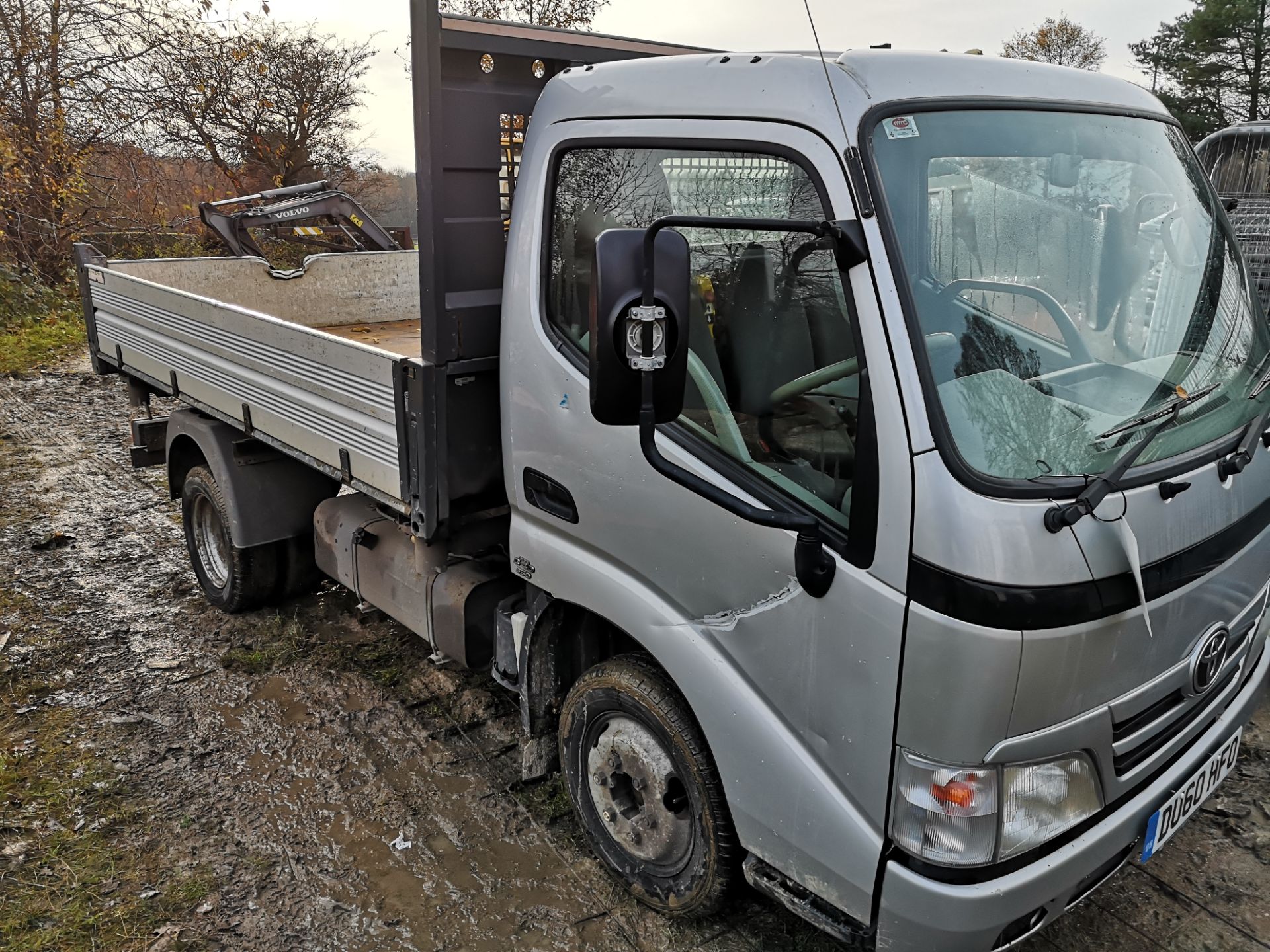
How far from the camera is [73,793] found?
145 inches

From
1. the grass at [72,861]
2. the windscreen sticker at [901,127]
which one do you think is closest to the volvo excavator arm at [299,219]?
the grass at [72,861]

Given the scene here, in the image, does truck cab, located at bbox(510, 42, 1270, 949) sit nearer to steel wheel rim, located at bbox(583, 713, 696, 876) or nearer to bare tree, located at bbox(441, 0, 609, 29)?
steel wheel rim, located at bbox(583, 713, 696, 876)

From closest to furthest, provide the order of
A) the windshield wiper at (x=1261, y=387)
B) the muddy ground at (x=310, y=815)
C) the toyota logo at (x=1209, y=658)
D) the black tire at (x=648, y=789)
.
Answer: the toyota logo at (x=1209, y=658) < the windshield wiper at (x=1261, y=387) < the black tire at (x=648, y=789) < the muddy ground at (x=310, y=815)

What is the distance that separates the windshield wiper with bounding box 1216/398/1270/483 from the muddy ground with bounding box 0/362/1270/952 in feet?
5.06

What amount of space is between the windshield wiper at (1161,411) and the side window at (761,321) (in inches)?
23.5

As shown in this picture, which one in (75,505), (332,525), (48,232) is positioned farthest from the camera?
(48,232)

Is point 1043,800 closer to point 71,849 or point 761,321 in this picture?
point 761,321

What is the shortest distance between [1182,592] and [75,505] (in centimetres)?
710

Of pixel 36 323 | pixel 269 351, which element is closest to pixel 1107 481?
pixel 269 351

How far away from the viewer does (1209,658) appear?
2406 mm

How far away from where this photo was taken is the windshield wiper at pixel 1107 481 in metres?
1.91

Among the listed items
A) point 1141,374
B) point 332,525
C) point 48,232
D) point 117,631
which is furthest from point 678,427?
point 48,232

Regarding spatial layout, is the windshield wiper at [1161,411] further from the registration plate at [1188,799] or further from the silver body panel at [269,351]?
the silver body panel at [269,351]

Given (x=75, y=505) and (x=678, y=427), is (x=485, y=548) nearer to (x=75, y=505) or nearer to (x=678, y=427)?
(x=678, y=427)
